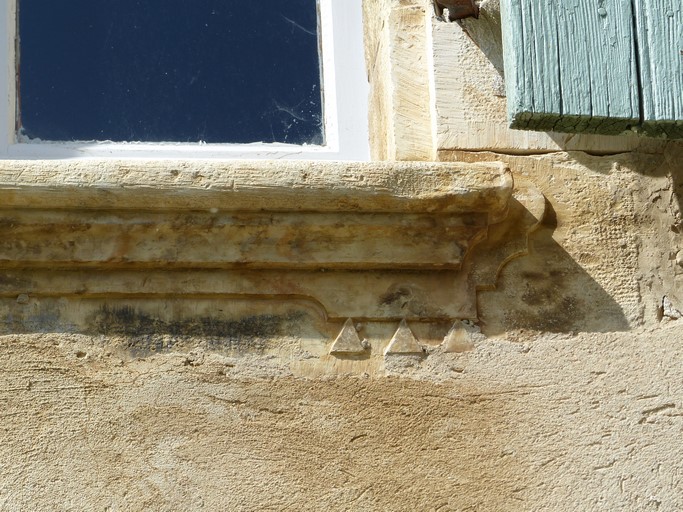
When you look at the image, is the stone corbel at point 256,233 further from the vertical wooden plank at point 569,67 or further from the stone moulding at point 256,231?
the vertical wooden plank at point 569,67

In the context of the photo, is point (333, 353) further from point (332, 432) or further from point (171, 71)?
point (171, 71)

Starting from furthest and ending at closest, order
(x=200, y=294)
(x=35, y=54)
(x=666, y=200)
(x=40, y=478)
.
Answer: (x=35, y=54)
(x=666, y=200)
(x=200, y=294)
(x=40, y=478)

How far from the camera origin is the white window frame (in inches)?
114

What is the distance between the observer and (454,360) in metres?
2.61

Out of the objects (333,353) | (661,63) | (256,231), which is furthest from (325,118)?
(661,63)

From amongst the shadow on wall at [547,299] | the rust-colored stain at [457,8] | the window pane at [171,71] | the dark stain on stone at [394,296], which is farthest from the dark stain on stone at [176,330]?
the rust-colored stain at [457,8]

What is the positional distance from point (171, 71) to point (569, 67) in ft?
3.15

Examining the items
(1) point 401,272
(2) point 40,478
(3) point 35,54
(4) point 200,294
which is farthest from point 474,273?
(3) point 35,54

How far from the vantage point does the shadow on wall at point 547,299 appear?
2660mm

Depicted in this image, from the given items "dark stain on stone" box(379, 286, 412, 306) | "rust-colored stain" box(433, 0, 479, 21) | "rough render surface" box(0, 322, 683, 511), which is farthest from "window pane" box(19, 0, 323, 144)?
"rough render surface" box(0, 322, 683, 511)

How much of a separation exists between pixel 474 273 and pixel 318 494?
0.53m

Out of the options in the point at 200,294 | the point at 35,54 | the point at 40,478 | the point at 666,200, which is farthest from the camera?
the point at 35,54

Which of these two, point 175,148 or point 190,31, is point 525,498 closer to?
point 175,148

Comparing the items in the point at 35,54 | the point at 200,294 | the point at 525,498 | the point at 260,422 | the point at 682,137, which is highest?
the point at 35,54
